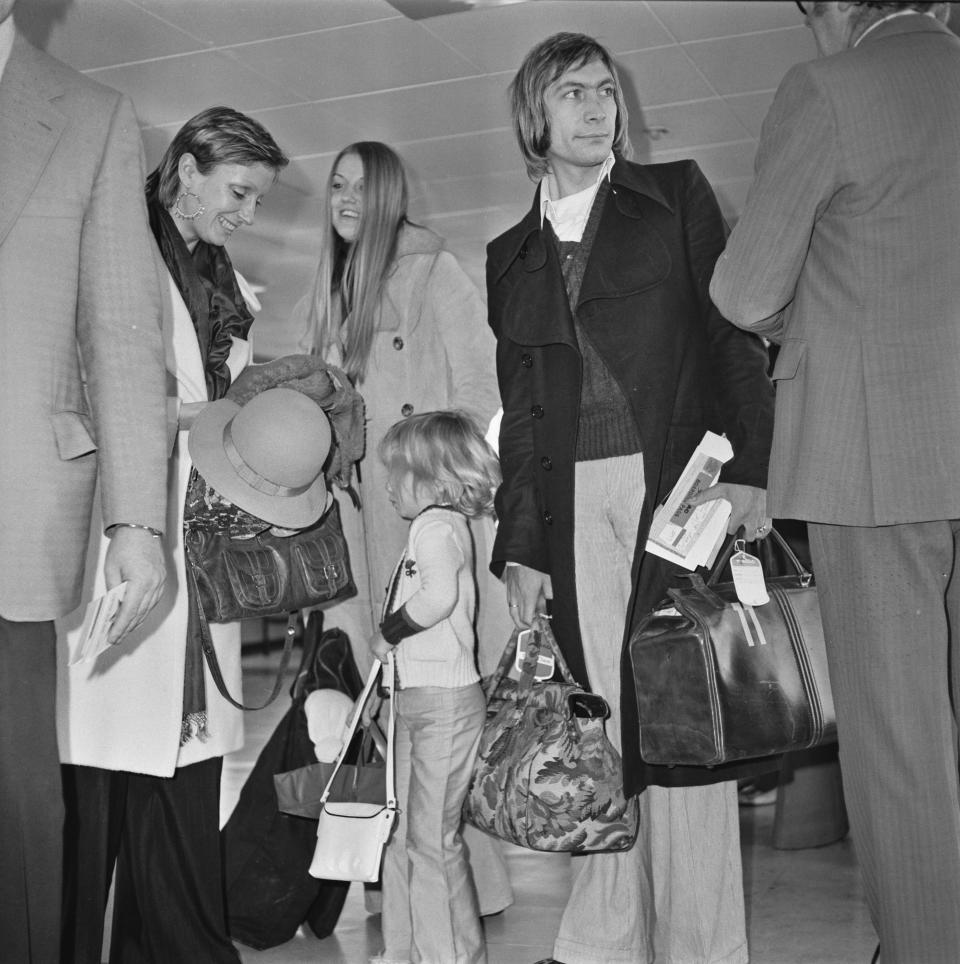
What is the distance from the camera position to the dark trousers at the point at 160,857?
260cm

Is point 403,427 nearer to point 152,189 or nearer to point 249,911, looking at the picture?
point 152,189

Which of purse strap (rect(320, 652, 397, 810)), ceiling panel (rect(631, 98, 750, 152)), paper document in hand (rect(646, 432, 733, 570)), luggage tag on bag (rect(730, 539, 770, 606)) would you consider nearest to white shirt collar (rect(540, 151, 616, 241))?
paper document in hand (rect(646, 432, 733, 570))

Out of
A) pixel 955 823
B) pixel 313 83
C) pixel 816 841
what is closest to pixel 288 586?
pixel 955 823

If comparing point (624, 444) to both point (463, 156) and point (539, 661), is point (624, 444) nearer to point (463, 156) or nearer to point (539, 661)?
point (539, 661)

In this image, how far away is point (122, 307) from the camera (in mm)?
1780

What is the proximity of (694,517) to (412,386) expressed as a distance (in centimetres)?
98

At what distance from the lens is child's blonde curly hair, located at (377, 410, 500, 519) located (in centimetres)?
292

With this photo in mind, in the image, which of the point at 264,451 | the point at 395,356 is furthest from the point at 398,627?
the point at 395,356

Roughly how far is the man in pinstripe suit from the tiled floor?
0.93 metres

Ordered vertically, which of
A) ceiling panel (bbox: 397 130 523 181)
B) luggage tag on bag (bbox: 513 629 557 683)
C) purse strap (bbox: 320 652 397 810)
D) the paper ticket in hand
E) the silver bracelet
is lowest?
purse strap (bbox: 320 652 397 810)

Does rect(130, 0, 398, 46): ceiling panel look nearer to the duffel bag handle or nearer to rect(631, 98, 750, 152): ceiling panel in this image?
rect(631, 98, 750, 152): ceiling panel

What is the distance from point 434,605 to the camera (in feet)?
9.11

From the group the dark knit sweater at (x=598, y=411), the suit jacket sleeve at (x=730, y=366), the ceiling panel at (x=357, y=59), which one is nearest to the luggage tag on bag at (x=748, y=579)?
the suit jacket sleeve at (x=730, y=366)

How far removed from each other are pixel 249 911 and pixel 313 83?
5.08 metres
